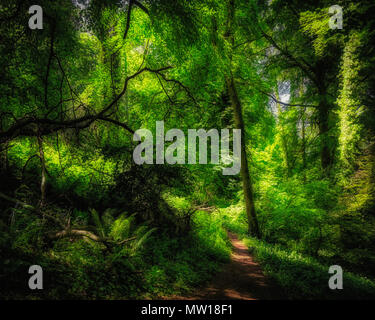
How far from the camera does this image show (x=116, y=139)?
5.21 m

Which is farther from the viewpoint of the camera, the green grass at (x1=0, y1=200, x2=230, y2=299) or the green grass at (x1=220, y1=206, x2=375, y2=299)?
the green grass at (x1=220, y1=206, x2=375, y2=299)

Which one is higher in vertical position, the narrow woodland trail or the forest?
the forest

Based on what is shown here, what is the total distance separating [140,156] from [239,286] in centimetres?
424

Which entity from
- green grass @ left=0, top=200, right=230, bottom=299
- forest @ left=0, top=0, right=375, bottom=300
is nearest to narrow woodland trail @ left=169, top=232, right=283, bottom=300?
forest @ left=0, top=0, right=375, bottom=300

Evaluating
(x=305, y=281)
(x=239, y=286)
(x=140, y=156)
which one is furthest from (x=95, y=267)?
(x=305, y=281)

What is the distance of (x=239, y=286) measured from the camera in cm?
506

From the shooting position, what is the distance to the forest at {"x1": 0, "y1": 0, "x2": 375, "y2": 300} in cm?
370

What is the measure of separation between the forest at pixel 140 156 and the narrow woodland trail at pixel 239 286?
20cm

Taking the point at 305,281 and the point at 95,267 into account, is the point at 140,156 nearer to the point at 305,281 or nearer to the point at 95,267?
the point at 95,267

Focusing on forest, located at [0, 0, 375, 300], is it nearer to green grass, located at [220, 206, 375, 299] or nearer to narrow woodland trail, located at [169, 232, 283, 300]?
green grass, located at [220, 206, 375, 299]

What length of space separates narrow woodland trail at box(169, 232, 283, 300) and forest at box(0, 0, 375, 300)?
204mm

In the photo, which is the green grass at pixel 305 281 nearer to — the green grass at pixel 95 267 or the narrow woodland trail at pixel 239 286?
the narrow woodland trail at pixel 239 286

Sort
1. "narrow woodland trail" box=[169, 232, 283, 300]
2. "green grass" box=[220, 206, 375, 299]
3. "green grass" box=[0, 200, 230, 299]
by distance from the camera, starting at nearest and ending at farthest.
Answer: "green grass" box=[0, 200, 230, 299] → "narrow woodland trail" box=[169, 232, 283, 300] → "green grass" box=[220, 206, 375, 299]

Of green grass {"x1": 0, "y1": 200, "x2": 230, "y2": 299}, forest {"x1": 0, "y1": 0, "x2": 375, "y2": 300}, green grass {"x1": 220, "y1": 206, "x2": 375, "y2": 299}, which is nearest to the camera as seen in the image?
green grass {"x1": 0, "y1": 200, "x2": 230, "y2": 299}
